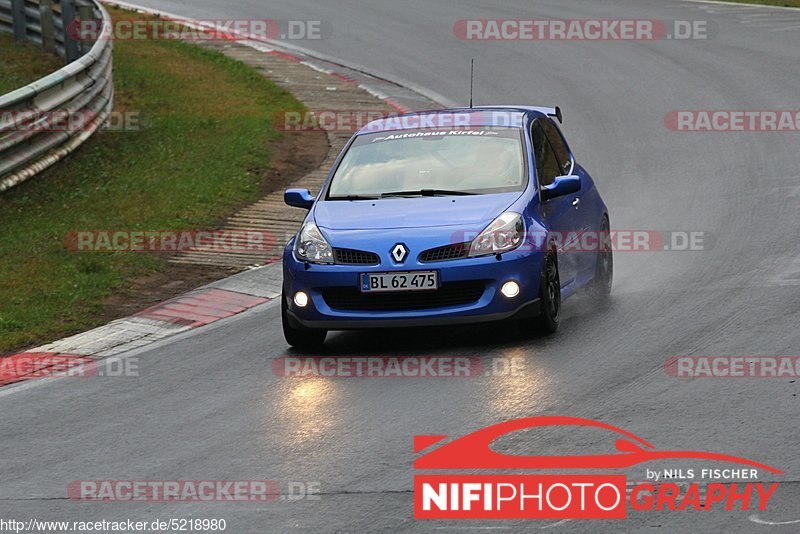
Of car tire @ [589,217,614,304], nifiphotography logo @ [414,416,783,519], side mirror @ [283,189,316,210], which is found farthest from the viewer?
car tire @ [589,217,614,304]

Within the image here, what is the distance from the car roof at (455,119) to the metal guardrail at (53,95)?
532cm

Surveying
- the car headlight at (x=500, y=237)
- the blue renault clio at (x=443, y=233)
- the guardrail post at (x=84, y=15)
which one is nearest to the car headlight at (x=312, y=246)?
the blue renault clio at (x=443, y=233)

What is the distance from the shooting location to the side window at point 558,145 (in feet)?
39.5

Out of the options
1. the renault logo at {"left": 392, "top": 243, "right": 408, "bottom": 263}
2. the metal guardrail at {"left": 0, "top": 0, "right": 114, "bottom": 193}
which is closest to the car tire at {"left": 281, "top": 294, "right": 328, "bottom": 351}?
the renault logo at {"left": 392, "top": 243, "right": 408, "bottom": 263}

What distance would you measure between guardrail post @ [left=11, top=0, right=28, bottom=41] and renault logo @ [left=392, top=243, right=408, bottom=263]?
47.9 ft

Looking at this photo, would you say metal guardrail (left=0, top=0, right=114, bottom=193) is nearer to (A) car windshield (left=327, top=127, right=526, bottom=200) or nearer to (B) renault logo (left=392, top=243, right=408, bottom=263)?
(A) car windshield (left=327, top=127, right=526, bottom=200)

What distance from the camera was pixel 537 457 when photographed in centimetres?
739

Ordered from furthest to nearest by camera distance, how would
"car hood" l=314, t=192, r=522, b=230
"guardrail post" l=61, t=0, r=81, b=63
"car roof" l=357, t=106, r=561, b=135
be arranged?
1. "guardrail post" l=61, t=0, r=81, b=63
2. "car roof" l=357, t=106, r=561, b=135
3. "car hood" l=314, t=192, r=522, b=230

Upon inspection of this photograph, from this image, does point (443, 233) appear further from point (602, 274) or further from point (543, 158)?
point (602, 274)

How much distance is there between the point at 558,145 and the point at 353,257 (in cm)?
275

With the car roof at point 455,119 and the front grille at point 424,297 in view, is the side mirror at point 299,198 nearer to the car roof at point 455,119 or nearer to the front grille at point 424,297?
the car roof at point 455,119

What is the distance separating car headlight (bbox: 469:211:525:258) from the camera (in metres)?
10.1

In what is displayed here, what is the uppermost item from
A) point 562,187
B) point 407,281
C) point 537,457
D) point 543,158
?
point 543,158

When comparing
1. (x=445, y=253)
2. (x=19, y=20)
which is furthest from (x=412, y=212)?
(x=19, y=20)
